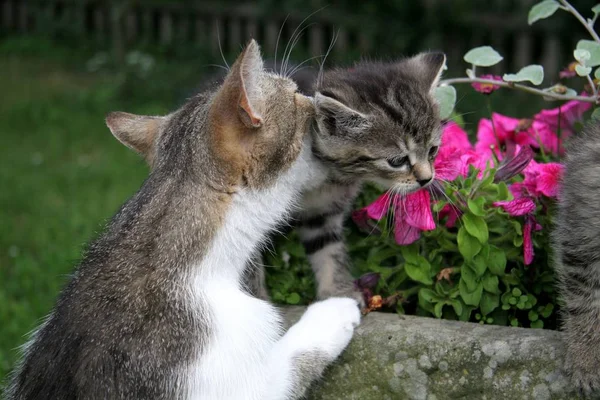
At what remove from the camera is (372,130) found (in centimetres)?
279

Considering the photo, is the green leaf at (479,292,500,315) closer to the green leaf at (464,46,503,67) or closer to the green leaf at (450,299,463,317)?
the green leaf at (450,299,463,317)

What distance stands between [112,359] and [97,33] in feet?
32.9

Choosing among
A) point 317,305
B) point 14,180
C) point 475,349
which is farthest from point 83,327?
point 14,180

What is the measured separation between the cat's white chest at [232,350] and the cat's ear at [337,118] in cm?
62

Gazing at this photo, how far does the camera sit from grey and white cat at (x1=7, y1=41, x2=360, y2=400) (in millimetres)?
2492

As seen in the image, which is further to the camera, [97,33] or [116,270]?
[97,33]

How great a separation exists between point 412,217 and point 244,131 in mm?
683

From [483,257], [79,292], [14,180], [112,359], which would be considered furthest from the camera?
[14,180]

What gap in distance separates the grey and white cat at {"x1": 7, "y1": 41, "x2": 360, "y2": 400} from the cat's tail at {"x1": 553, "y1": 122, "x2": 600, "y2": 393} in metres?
0.72

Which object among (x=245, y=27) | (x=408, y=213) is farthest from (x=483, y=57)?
(x=245, y=27)

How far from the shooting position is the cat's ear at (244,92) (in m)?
2.51

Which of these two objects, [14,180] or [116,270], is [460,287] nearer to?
[116,270]

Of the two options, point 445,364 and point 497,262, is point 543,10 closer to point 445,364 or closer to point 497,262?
point 497,262

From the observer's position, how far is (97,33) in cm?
1180
